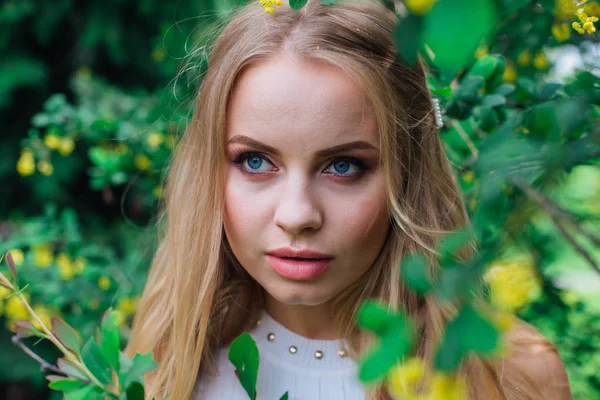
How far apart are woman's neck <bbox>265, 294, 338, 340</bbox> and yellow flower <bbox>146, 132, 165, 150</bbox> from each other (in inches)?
31.8

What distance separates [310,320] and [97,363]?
571mm

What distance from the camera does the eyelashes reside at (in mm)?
1106

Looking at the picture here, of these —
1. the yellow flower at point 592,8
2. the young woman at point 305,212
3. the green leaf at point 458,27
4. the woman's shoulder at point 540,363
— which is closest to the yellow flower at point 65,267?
the young woman at point 305,212

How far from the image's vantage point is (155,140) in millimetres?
1910

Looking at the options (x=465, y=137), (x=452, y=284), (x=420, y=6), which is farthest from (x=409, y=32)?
(x=465, y=137)

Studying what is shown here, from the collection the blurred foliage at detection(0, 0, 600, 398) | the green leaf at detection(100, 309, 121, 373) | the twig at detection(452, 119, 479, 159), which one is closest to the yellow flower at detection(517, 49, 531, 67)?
the blurred foliage at detection(0, 0, 600, 398)

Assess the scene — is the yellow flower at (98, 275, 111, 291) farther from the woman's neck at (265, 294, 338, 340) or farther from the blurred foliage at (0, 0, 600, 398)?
the woman's neck at (265, 294, 338, 340)

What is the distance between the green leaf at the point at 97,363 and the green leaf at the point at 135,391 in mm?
55

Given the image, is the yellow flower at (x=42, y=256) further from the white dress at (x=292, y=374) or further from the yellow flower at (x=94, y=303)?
the white dress at (x=292, y=374)

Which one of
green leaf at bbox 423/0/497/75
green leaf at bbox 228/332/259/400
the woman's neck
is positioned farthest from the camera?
the woman's neck

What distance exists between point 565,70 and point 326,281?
108cm

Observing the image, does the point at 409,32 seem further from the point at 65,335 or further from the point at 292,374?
the point at 292,374

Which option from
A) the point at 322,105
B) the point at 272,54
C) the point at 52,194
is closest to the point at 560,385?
the point at 322,105

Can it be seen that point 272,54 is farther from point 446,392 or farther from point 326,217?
point 446,392
